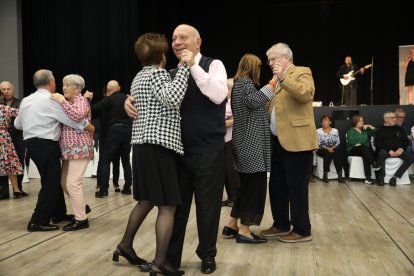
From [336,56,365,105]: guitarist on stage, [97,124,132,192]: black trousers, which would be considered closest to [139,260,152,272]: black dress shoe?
[97,124,132,192]: black trousers

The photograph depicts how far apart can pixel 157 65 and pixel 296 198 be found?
4.38 ft

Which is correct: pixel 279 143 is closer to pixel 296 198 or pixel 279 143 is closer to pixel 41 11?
pixel 296 198

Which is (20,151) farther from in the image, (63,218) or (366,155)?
(366,155)

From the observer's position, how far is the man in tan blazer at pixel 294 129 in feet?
9.35

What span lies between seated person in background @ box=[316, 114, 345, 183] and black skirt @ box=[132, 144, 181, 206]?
460 cm

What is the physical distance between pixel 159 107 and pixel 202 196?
0.52m

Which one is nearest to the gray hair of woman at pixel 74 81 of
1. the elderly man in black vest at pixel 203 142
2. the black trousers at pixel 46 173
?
the black trousers at pixel 46 173

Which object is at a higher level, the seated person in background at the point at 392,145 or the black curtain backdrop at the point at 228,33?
the black curtain backdrop at the point at 228,33

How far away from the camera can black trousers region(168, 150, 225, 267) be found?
7.51ft

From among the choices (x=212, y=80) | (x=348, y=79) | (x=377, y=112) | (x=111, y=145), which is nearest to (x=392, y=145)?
(x=377, y=112)

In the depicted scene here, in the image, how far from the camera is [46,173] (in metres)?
3.39

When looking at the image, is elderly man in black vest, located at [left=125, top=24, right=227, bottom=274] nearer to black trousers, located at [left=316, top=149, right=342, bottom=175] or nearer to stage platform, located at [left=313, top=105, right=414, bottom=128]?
black trousers, located at [left=316, top=149, right=342, bottom=175]

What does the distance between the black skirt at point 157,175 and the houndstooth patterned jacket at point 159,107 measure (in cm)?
6

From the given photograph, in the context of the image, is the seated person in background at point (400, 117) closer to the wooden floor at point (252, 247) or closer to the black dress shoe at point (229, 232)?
the wooden floor at point (252, 247)
